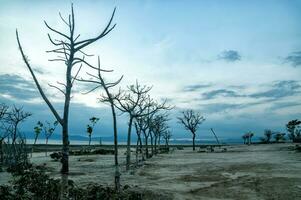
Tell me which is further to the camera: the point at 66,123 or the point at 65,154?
the point at 66,123

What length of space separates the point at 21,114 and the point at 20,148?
7.22m

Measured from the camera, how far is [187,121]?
7238 centimetres

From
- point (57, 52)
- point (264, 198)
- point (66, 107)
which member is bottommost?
point (264, 198)

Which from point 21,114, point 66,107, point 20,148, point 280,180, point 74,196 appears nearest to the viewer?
point 66,107

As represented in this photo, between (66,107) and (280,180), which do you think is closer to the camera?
(66,107)

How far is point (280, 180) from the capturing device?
19406 mm

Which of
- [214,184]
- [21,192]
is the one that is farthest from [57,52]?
[214,184]

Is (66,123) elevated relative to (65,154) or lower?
elevated

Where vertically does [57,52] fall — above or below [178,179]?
above

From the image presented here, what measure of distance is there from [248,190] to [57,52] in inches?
501

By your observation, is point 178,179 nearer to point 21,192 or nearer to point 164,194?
point 164,194

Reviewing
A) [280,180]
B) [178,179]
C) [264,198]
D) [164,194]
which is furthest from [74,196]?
[280,180]

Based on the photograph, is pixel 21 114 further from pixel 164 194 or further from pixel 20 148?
pixel 164 194

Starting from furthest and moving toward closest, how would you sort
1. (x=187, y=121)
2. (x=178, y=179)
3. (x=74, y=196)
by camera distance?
(x=187, y=121)
(x=178, y=179)
(x=74, y=196)
